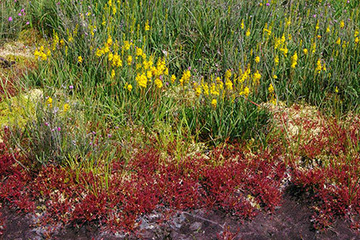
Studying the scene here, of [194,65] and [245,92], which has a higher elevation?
[245,92]

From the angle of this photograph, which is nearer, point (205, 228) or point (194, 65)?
point (205, 228)

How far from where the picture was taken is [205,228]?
338 centimetres

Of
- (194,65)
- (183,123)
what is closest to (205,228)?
(183,123)

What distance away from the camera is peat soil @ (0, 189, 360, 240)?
3.28 metres

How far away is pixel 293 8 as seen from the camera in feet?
20.7

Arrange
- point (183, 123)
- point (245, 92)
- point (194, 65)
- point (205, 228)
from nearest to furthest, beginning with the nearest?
point (205, 228) → point (245, 92) → point (183, 123) → point (194, 65)

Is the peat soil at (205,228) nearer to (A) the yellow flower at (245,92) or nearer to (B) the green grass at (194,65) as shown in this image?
(B) the green grass at (194,65)

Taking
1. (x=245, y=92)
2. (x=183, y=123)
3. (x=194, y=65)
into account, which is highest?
(x=245, y=92)

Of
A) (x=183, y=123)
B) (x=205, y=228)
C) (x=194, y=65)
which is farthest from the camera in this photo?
(x=194, y=65)

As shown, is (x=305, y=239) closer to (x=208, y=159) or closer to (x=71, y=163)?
(x=208, y=159)

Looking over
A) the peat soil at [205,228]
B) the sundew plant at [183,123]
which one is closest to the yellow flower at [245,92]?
the sundew plant at [183,123]

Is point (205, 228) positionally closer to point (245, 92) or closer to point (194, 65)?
point (245, 92)

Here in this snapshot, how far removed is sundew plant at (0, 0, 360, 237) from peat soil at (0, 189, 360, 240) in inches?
3.2

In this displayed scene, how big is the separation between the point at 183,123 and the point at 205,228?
133cm
